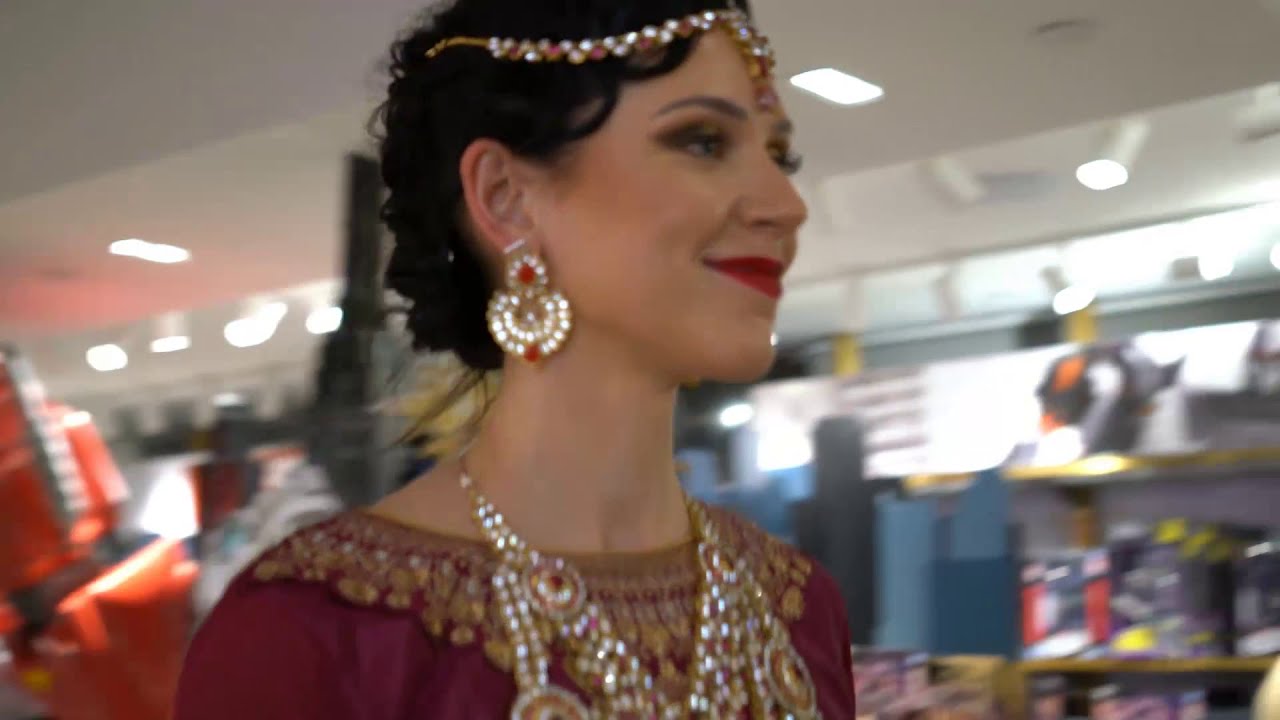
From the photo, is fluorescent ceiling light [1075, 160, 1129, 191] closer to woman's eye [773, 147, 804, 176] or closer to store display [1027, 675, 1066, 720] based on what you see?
→ store display [1027, 675, 1066, 720]

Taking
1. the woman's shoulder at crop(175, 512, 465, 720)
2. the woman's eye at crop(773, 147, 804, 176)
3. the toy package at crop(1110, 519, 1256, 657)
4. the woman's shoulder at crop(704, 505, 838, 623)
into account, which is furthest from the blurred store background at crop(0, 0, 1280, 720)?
the woman's shoulder at crop(175, 512, 465, 720)

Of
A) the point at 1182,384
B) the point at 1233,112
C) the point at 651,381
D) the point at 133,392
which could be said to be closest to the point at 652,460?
the point at 651,381

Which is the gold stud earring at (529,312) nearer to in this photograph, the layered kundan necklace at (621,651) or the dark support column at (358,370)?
the layered kundan necklace at (621,651)

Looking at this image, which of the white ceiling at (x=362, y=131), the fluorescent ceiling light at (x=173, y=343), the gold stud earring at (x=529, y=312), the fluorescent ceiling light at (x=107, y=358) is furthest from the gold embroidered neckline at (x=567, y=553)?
the fluorescent ceiling light at (x=173, y=343)

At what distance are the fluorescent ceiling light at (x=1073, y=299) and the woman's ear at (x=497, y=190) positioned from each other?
2925 millimetres

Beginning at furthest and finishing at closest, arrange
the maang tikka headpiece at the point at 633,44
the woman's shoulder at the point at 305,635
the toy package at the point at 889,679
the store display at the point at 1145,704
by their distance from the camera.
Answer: the store display at the point at 1145,704 → the toy package at the point at 889,679 → the maang tikka headpiece at the point at 633,44 → the woman's shoulder at the point at 305,635

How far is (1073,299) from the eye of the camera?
3740mm

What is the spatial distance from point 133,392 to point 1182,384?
8.57 feet

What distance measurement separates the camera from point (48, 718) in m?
3.06

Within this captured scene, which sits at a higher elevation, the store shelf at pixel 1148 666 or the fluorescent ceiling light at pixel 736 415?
the fluorescent ceiling light at pixel 736 415

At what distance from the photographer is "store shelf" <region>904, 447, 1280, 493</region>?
3.05 meters

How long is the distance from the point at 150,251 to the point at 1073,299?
2.32 meters

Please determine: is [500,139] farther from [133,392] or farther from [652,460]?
[133,392]

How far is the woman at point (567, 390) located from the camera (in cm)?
94
